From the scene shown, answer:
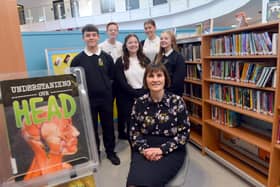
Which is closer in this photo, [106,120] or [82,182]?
[82,182]

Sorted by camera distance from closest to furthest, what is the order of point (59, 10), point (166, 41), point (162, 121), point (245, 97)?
1. point (162, 121)
2. point (245, 97)
3. point (166, 41)
4. point (59, 10)

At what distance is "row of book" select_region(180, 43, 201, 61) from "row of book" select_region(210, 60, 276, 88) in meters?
0.34

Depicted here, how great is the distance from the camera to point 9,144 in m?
0.78

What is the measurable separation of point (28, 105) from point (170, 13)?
8.49m

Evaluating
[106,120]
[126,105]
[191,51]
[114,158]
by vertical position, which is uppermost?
[191,51]

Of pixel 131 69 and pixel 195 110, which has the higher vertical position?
pixel 131 69

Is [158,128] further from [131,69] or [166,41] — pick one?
[166,41]

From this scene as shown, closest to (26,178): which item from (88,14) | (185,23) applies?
(185,23)

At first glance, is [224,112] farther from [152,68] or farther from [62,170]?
[62,170]

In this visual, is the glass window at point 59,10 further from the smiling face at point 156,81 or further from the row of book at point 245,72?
the smiling face at point 156,81

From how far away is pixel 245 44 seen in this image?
214cm

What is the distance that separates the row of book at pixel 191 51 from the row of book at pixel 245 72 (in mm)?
340

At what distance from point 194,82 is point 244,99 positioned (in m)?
0.91

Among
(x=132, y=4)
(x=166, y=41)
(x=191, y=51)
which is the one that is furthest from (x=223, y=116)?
(x=132, y=4)
